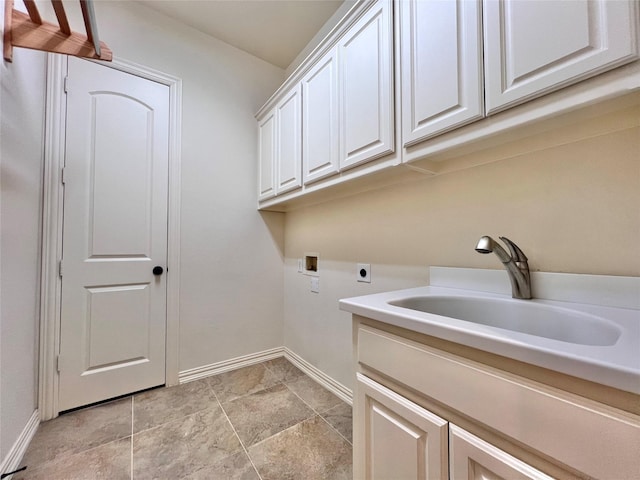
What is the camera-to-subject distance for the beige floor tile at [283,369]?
200 cm

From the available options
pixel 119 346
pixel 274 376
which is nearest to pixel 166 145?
pixel 119 346

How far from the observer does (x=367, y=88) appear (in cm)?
122

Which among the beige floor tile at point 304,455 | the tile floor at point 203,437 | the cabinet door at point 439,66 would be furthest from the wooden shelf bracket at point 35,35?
the beige floor tile at point 304,455

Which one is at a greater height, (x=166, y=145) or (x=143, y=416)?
(x=166, y=145)

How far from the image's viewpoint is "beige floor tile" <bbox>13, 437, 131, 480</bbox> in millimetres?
1141

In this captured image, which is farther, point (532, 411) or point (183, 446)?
point (183, 446)

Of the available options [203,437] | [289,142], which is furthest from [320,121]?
[203,437]

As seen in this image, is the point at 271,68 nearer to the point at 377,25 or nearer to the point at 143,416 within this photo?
the point at 377,25

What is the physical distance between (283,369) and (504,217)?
1.92 metres

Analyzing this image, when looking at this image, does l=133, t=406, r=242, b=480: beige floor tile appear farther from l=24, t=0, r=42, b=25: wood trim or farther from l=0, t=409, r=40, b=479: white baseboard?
l=24, t=0, r=42, b=25: wood trim

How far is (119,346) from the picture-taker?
1.74 metres

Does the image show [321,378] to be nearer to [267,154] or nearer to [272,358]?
[272,358]

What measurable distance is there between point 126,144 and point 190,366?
66.1 inches

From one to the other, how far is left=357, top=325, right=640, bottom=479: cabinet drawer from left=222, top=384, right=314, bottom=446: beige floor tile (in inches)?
41.8
